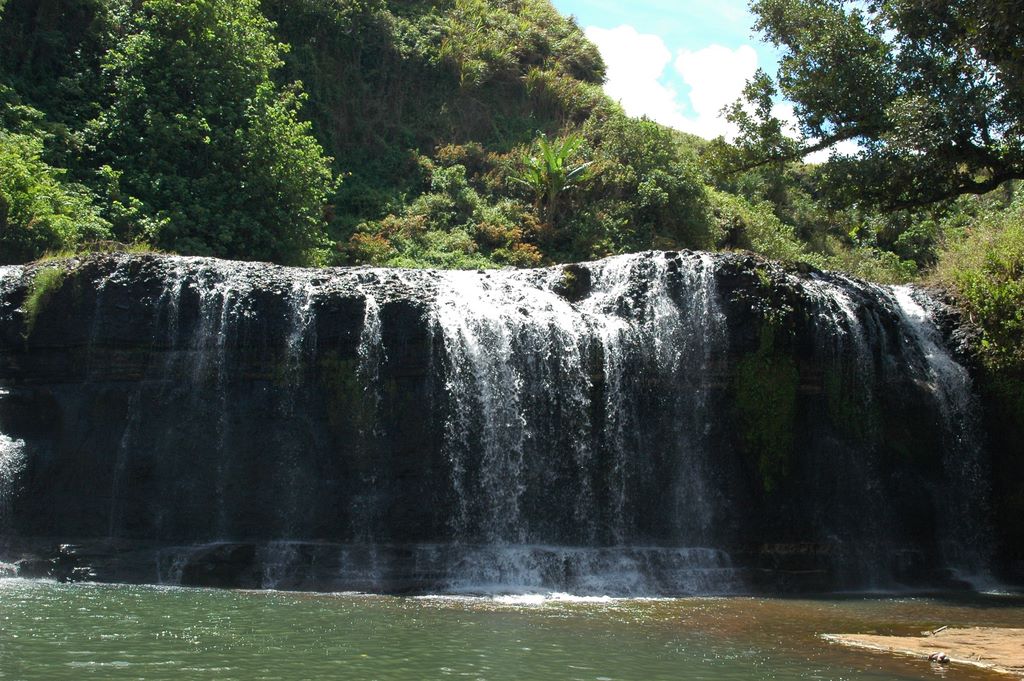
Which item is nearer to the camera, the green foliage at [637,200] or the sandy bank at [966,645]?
the sandy bank at [966,645]

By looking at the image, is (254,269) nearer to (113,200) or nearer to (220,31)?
(113,200)

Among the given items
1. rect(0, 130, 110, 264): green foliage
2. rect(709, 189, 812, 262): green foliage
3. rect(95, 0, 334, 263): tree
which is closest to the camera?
rect(0, 130, 110, 264): green foliage

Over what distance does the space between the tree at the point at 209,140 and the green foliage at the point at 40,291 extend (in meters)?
7.30

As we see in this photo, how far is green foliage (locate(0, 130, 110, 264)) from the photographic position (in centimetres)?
2136

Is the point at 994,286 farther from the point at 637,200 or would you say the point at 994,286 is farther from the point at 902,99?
the point at 637,200

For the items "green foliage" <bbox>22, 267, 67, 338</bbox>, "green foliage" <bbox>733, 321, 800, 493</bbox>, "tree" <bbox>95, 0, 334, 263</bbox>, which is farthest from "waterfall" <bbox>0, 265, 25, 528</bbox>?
"green foliage" <bbox>733, 321, 800, 493</bbox>

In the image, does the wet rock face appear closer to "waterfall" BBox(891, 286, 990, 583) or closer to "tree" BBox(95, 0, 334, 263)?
"waterfall" BBox(891, 286, 990, 583)

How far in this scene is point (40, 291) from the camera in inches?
680

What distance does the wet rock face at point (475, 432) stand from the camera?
16594 millimetres

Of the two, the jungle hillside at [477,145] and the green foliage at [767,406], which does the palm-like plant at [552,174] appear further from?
the green foliage at [767,406]

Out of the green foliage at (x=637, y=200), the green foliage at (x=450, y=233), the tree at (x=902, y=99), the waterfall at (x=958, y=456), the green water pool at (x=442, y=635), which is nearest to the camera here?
the green water pool at (x=442, y=635)

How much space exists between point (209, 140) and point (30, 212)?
491cm

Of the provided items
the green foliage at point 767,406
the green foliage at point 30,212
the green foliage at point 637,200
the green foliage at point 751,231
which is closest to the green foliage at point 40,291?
the green foliage at point 30,212

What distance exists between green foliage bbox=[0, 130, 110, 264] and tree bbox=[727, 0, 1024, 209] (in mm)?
13945
